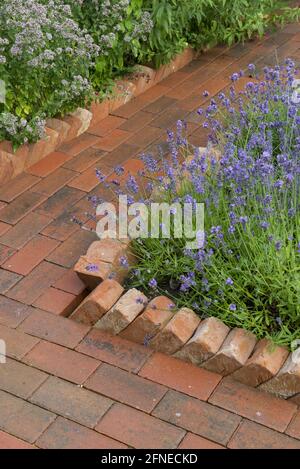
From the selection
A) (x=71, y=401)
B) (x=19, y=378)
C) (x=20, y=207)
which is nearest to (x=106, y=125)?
(x=20, y=207)

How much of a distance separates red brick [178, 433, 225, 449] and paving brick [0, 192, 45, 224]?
174 cm

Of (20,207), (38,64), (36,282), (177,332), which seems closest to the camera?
(177,332)

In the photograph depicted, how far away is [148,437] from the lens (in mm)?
2928

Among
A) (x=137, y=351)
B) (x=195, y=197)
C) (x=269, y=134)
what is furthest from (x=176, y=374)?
(x=269, y=134)

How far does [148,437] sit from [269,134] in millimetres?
1710

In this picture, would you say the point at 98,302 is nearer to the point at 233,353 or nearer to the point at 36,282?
the point at 36,282

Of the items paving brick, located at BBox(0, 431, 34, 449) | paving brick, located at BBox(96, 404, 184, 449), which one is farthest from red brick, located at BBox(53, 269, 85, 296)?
paving brick, located at BBox(0, 431, 34, 449)

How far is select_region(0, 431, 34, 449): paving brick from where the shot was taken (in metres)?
2.88

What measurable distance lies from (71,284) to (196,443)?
1116mm

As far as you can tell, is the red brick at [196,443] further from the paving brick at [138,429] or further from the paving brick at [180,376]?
the paving brick at [180,376]

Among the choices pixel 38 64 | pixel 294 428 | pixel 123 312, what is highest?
pixel 38 64

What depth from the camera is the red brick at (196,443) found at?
2.89 metres

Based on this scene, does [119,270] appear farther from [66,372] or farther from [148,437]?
[148,437]

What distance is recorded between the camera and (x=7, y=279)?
3.73m
